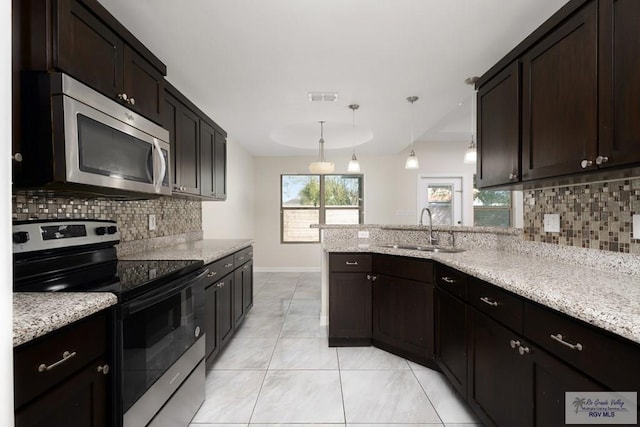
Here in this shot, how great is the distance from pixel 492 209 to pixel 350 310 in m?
4.18

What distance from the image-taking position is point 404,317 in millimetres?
2346

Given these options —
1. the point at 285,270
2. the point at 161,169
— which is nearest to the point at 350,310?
the point at 161,169

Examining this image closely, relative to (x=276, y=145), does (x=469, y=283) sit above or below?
below

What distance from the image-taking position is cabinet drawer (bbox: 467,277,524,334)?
126cm

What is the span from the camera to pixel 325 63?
227cm

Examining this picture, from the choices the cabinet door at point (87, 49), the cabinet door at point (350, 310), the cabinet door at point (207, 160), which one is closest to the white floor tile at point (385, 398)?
the cabinet door at point (350, 310)

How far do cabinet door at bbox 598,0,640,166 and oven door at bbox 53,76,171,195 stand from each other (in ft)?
7.11

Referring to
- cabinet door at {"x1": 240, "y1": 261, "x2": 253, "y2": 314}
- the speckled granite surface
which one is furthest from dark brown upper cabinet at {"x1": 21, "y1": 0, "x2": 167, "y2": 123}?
cabinet door at {"x1": 240, "y1": 261, "x2": 253, "y2": 314}

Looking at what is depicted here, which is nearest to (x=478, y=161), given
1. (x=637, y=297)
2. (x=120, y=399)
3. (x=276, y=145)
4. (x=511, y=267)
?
(x=511, y=267)

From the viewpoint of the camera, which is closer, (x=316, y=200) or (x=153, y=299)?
(x=153, y=299)

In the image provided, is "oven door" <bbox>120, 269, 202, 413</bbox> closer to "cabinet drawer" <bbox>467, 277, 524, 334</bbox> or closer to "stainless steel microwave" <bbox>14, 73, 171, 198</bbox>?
"stainless steel microwave" <bbox>14, 73, 171, 198</bbox>

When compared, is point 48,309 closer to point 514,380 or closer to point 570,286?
point 514,380

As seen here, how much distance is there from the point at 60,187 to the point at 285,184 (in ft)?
16.2

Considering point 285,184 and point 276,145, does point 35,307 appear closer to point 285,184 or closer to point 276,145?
point 276,145
